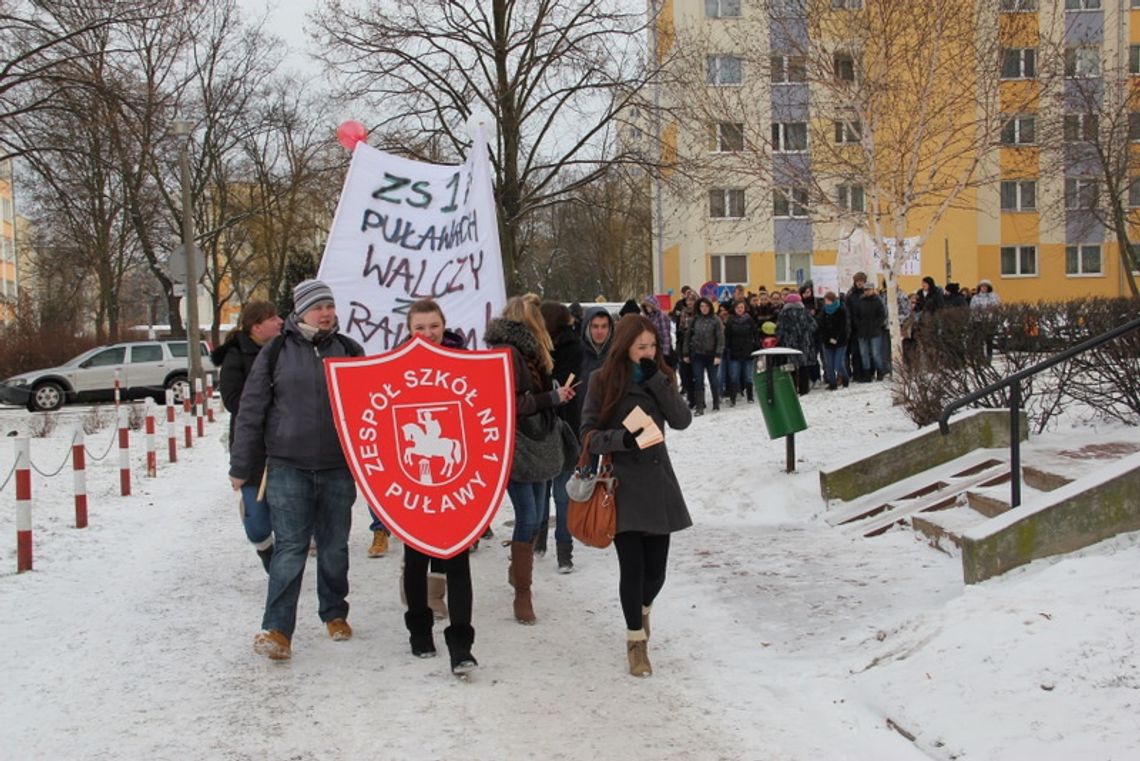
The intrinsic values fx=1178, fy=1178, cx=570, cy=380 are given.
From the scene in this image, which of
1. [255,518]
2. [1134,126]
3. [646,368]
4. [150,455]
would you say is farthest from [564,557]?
[1134,126]

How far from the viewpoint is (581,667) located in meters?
6.08

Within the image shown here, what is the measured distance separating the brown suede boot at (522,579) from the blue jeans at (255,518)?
154 cm

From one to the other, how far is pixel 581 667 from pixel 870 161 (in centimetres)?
1506

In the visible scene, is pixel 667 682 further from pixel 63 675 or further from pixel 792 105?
Result: pixel 792 105

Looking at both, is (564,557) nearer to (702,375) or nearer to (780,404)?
(780,404)

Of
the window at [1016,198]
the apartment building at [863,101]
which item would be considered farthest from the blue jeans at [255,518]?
the window at [1016,198]

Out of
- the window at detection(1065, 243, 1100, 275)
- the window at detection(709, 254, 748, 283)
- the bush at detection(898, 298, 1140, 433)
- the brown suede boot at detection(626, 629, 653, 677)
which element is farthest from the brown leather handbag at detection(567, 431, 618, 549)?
the window at detection(1065, 243, 1100, 275)

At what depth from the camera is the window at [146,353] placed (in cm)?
3195

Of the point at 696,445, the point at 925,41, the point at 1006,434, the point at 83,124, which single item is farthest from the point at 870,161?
the point at 83,124

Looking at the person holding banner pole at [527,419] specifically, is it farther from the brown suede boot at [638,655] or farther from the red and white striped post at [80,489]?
the red and white striped post at [80,489]

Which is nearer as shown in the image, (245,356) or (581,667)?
(581,667)

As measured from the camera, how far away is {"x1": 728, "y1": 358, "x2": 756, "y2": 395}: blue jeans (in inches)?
769

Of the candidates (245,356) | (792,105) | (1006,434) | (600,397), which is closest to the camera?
(600,397)

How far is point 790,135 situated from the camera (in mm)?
21891
